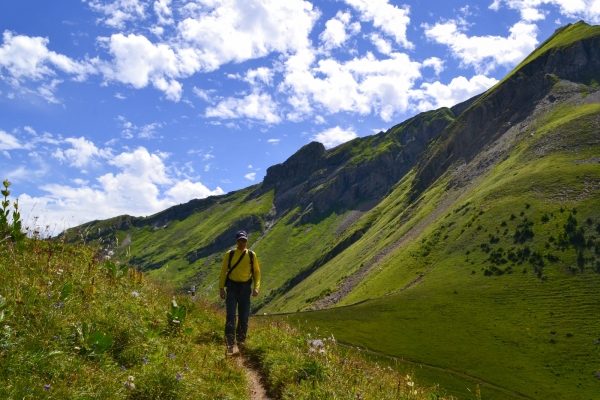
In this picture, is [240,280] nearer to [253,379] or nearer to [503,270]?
[253,379]

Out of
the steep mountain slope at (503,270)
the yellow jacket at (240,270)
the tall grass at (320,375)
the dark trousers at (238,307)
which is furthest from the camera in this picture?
the steep mountain slope at (503,270)

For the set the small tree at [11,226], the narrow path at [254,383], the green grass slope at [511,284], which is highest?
the small tree at [11,226]

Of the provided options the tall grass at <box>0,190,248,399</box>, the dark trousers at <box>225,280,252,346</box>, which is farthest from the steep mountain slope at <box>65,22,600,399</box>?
the tall grass at <box>0,190,248,399</box>

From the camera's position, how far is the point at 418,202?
572ft

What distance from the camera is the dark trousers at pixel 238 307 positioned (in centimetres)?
990

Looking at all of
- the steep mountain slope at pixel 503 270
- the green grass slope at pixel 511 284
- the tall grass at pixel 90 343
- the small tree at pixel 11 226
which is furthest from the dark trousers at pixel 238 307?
the green grass slope at pixel 511 284

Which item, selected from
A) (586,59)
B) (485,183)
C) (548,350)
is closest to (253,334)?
(548,350)

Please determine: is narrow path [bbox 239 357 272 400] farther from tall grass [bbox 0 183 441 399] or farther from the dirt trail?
tall grass [bbox 0 183 441 399]

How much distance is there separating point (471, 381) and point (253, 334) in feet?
232

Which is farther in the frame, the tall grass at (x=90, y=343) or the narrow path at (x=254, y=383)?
the narrow path at (x=254, y=383)

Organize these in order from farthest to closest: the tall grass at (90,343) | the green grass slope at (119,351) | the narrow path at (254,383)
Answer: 1. the narrow path at (254,383)
2. the green grass slope at (119,351)
3. the tall grass at (90,343)

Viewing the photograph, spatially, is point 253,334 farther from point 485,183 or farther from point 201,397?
point 485,183

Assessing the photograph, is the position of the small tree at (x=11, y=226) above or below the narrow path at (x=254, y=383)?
above

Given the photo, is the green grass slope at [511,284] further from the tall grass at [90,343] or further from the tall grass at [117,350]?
the tall grass at [90,343]
